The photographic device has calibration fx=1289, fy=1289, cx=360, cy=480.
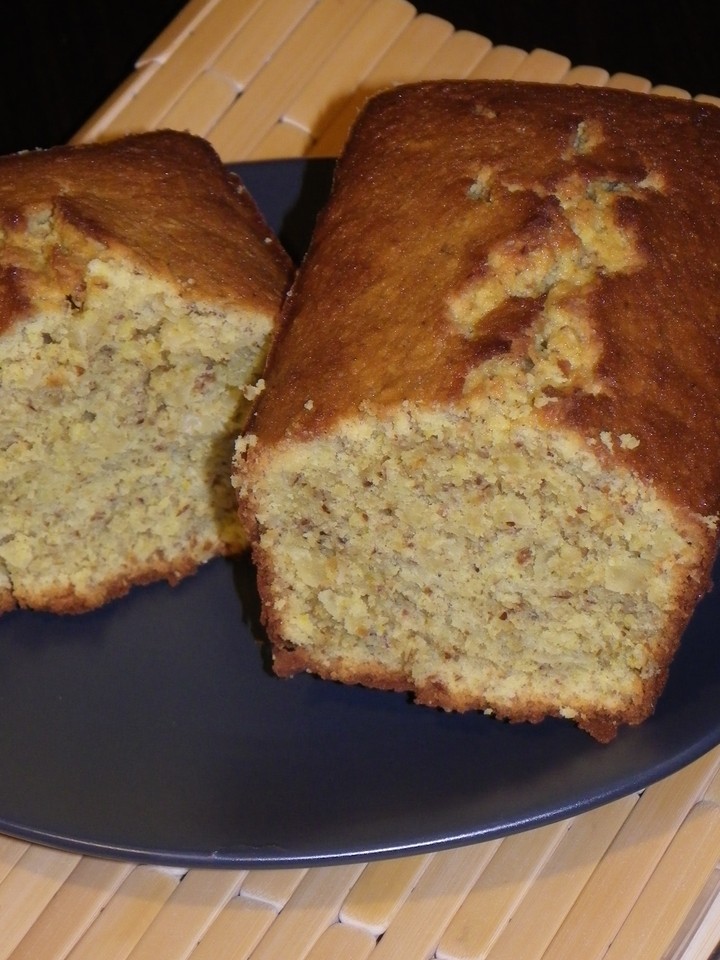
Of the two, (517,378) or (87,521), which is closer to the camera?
(517,378)

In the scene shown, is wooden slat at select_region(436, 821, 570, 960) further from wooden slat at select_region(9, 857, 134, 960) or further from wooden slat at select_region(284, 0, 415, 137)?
wooden slat at select_region(284, 0, 415, 137)

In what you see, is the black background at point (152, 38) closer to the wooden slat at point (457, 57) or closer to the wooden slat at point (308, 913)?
the wooden slat at point (457, 57)

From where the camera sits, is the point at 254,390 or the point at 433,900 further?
the point at 254,390

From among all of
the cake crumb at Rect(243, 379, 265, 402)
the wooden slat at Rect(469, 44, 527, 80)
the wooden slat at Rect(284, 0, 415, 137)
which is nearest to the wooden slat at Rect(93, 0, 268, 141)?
the wooden slat at Rect(284, 0, 415, 137)

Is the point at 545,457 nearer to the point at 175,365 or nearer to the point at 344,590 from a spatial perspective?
the point at 344,590

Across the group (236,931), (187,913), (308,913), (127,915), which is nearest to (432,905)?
(308,913)

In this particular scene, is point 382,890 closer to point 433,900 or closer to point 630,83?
point 433,900

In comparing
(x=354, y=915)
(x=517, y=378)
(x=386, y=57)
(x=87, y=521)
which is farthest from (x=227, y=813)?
(x=386, y=57)
